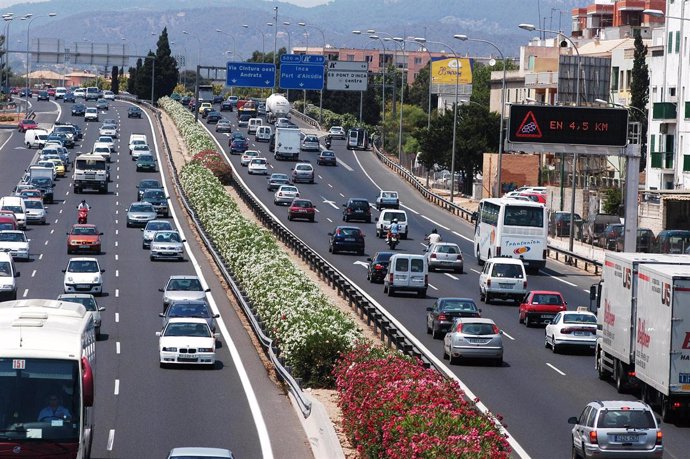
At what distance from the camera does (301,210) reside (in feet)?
255

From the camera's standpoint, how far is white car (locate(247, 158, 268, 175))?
→ 100 m

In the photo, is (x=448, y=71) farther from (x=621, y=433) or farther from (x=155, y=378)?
(x=621, y=433)

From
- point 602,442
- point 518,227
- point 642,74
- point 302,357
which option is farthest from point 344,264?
point 642,74

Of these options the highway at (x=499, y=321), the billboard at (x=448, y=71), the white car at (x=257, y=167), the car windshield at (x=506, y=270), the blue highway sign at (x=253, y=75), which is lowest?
the highway at (x=499, y=321)

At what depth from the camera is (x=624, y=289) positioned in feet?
106

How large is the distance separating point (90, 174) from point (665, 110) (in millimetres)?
35663

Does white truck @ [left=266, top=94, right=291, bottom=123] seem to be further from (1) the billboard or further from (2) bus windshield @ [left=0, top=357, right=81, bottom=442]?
(2) bus windshield @ [left=0, top=357, right=81, bottom=442]

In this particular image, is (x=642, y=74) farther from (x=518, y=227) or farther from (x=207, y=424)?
(x=207, y=424)

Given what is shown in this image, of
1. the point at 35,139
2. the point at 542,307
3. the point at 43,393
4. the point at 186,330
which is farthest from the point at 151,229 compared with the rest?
the point at 35,139

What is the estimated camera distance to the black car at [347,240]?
6462 cm

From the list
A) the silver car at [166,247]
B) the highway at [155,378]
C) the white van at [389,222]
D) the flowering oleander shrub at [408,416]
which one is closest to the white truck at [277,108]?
the white van at [389,222]

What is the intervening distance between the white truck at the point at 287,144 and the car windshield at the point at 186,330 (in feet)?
246

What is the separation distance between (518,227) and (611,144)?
5191mm

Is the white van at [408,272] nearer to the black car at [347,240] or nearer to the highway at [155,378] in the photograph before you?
the highway at [155,378]
